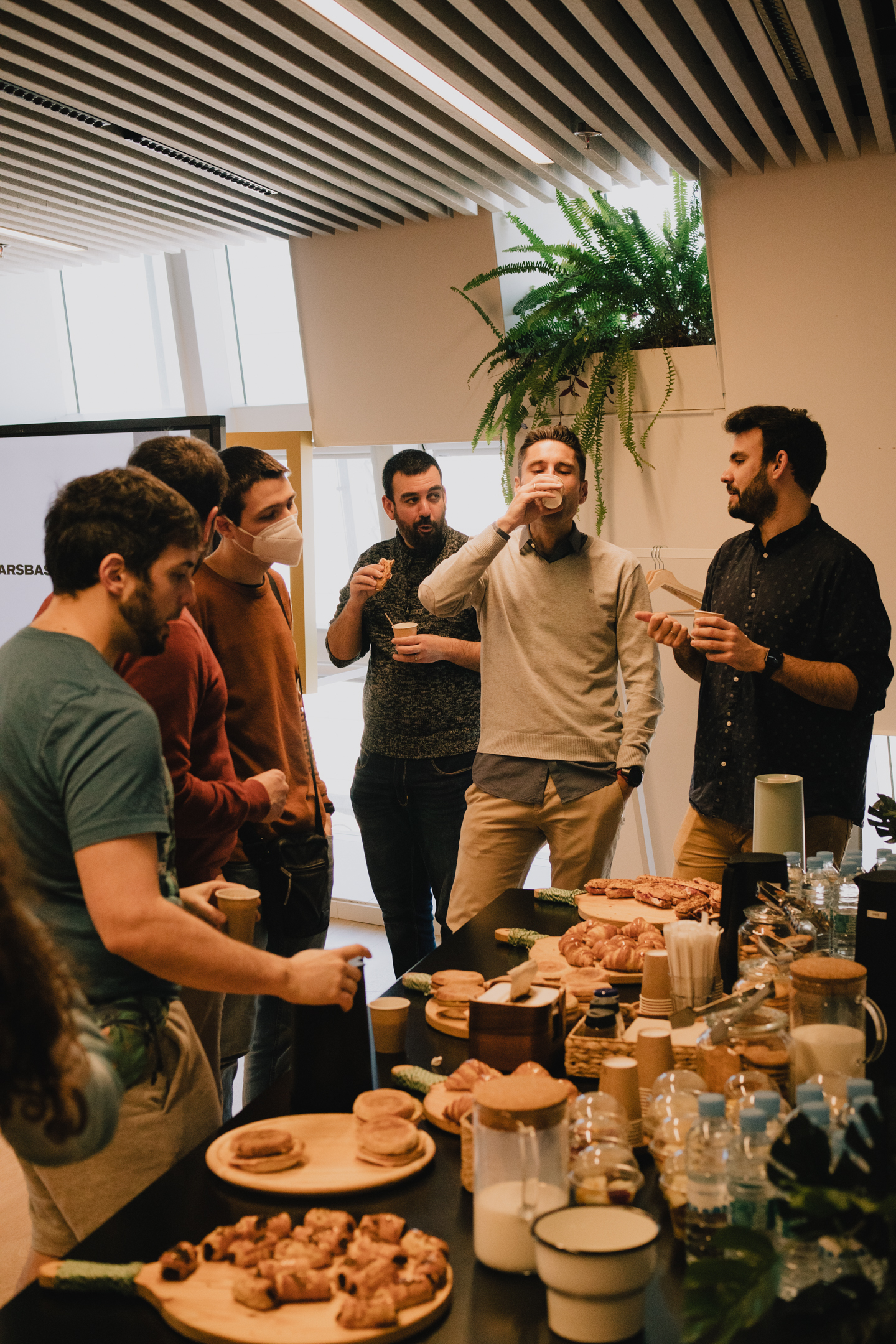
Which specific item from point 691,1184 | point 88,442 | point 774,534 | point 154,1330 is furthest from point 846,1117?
point 88,442

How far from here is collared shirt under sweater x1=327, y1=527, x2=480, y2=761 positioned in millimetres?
3676

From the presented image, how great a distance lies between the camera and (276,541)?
9.03 ft

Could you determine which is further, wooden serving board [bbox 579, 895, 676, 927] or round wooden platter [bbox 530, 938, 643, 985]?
wooden serving board [bbox 579, 895, 676, 927]

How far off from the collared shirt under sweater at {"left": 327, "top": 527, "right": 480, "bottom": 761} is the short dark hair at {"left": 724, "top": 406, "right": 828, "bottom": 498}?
1103 mm

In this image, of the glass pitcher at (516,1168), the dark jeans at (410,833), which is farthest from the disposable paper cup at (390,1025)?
the dark jeans at (410,833)

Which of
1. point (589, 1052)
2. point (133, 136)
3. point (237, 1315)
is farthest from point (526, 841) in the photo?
point (133, 136)

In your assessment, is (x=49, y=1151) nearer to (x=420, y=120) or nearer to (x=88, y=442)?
(x=420, y=120)

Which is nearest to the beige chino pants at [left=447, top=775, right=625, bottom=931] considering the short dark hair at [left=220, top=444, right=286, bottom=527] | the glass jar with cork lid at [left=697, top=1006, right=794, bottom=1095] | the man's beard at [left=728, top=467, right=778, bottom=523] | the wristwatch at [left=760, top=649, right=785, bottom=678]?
the wristwatch at [left=760, top=649, right=785, bottom=678]

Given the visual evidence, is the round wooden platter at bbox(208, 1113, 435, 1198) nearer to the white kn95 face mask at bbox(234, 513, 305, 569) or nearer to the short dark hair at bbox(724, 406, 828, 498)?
the white kn95 face mask at bbox(234, 513, 305, 569)

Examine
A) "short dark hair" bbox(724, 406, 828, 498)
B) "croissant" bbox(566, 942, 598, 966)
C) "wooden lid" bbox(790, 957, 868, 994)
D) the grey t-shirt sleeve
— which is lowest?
"croissant" bbox(566, 942, 598, 966)

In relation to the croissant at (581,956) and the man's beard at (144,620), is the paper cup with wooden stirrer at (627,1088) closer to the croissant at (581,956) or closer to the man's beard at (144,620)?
the croissant at (581,956)

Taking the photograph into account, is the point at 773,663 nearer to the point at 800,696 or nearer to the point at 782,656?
the point at 782,656

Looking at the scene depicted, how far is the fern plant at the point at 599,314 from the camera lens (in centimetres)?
422

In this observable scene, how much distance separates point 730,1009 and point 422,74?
107 inches
